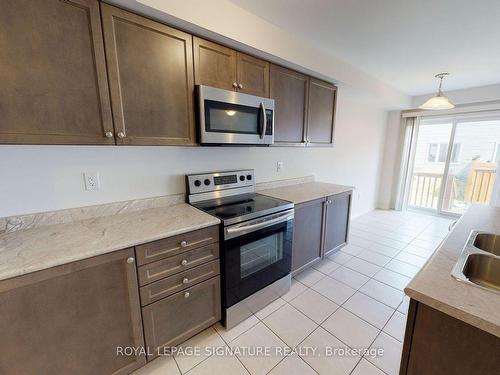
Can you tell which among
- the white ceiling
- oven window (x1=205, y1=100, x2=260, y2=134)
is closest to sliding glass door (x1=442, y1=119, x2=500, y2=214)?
the white ceiling

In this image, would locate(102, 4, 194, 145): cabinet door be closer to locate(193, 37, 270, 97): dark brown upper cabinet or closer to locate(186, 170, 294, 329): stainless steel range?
locate(193, 37, 270, 97): dark brown upper cabinet

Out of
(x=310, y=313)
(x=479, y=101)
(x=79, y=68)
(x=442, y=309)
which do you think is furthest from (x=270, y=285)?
(x=479, y=101)

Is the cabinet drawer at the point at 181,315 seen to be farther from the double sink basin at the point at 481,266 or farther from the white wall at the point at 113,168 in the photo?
the double sink basin at the point at 481,266

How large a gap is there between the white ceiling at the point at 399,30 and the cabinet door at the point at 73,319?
1976mm

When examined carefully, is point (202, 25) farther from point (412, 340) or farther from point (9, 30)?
point (412, 340)

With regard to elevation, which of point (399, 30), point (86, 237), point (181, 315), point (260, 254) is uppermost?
point (399, 30)

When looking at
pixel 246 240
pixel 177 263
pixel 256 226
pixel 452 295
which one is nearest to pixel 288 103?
pixel 256 226

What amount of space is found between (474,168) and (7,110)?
599 centimetres

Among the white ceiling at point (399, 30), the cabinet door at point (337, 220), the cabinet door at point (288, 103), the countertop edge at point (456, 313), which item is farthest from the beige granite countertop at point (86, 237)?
the white ceiling at point (399, 30)

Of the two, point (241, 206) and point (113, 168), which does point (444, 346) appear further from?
point (113, 168)

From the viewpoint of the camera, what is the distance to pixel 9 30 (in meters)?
0.98

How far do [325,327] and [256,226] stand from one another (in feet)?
3.28

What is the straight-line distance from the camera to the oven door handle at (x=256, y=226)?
1.53 m

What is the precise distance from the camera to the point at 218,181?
205cm
